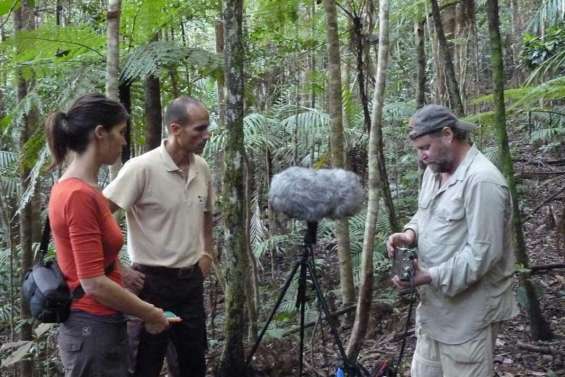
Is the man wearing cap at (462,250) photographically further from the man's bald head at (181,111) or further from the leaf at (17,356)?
the leaf at (17,356)

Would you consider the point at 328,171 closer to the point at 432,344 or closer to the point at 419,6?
the point at 432,344

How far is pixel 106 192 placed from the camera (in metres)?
2.98

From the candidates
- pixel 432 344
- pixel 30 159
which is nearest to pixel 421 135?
pixel 432 344

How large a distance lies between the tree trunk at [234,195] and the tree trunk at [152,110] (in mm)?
1416

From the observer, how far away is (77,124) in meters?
2.25

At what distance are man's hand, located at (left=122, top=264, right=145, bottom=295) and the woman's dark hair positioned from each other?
2.89 ft

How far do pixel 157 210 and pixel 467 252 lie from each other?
5.16 feet

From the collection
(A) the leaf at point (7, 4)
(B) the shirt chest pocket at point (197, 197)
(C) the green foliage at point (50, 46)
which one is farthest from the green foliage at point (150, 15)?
(B) the shirt chest pocket at point (197, 197)

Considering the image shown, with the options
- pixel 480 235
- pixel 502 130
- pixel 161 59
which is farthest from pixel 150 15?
pixel 480 235

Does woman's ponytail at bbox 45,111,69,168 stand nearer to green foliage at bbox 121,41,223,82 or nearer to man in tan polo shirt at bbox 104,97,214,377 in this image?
man in tan polo shirt at bbox 104,97,214,377

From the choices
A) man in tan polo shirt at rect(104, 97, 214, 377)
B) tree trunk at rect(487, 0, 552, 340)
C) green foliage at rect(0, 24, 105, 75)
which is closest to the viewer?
man in tan polo shirt at rect(104, 97, 214, 377)

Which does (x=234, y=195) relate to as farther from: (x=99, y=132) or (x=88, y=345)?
(x=88, y=345)

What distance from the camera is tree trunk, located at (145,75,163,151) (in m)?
4.76

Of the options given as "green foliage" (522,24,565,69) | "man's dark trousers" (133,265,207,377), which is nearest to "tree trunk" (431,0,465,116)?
"man's dark trousers" (133,265,207,377)
